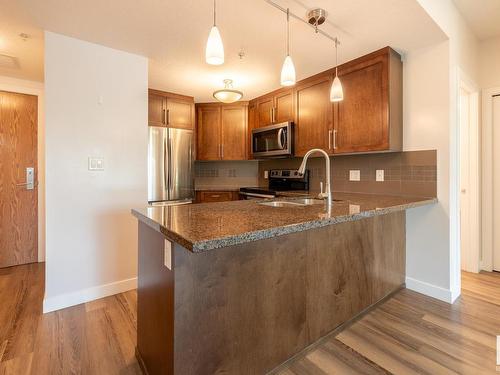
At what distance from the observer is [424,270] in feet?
7.95

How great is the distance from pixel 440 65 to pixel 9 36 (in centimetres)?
349

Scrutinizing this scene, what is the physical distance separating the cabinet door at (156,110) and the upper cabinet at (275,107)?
125cm

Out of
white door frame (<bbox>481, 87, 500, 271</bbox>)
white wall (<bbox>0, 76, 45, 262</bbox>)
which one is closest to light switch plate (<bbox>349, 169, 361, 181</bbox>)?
white door frame (<bbox>481, 87, 500, 271</bbox>)

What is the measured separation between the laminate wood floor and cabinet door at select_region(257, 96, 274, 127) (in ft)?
8.03

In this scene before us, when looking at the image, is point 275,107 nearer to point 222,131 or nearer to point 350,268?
point 222,131

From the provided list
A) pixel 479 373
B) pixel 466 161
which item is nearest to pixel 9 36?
pixel 479 373

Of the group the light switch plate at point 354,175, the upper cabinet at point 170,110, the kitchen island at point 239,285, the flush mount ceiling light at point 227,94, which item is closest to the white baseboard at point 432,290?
the kitchen island at point 239,285

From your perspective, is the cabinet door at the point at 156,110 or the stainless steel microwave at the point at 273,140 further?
the cabinet door at the point at 156,110

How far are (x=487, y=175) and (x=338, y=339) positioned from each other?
245 cm

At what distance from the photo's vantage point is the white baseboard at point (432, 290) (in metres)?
2.26

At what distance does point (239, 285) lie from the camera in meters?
1.31

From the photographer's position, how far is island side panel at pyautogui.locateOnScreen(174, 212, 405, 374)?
116cm

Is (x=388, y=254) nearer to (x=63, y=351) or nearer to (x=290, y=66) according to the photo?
(x=290, y=66)

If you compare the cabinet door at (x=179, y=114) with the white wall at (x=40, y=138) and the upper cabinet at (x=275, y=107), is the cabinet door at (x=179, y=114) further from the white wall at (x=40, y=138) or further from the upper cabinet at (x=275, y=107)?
the white wall at (x=40, y=138)
